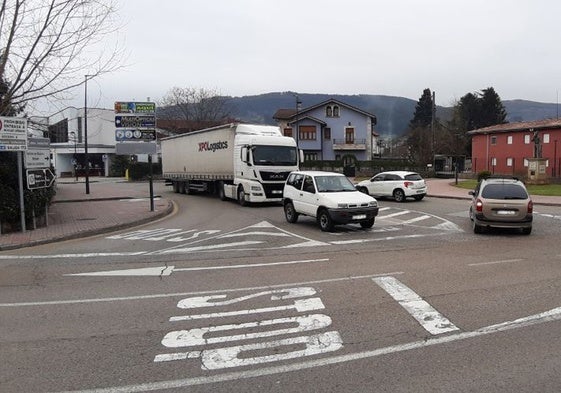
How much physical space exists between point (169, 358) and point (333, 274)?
444 centimetres

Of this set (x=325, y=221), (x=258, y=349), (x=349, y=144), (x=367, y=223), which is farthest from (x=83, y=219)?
(x=349, y=144)

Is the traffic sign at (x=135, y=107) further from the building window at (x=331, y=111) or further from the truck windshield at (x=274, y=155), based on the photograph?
the building window at (x=331, y=111)

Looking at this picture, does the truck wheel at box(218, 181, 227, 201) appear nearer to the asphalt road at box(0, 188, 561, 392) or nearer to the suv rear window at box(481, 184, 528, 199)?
the asphalt road at box(0, 188, 561, 392)

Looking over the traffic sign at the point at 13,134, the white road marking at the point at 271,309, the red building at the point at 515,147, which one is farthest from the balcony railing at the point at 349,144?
the white road marking at the point at 271,309

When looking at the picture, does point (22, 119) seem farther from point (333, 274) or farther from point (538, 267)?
point (538, 267)

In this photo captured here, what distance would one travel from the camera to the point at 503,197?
14.2 metres

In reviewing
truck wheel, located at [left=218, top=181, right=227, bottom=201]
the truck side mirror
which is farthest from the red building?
the truck side mirror

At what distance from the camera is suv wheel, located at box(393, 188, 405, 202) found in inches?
1046

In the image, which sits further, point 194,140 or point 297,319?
point 194,140

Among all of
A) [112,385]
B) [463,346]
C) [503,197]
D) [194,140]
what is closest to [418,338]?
[463,346]

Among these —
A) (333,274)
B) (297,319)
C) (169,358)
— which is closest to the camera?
(169,358)

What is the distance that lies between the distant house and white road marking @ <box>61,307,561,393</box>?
2739 inches

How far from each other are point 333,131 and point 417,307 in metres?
70.6

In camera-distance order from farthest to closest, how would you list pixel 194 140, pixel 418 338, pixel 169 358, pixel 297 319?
1. pixel 194 140
2. pixel 297 319
3. pixel 418 338
4. pixel 169 358
